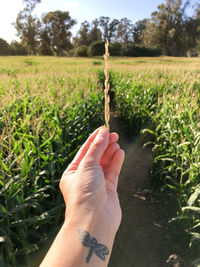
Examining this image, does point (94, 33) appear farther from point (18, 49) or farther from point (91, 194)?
point (91, 194)

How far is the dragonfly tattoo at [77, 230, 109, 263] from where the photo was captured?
0.96m

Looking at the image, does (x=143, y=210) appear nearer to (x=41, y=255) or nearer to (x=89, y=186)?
(x=41, y=255)

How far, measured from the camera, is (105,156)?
1539 mm

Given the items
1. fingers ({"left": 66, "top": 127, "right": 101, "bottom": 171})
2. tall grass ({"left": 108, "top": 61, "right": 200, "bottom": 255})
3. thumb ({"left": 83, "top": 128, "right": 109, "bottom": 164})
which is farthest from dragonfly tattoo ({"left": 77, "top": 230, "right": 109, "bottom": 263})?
tall grass ({"left": 108, "top": 61, "right": 200, "bottom": 255})

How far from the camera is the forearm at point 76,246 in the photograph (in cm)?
89

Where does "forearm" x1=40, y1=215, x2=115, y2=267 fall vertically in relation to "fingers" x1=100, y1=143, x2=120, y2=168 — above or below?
below

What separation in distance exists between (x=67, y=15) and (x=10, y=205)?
166 ft

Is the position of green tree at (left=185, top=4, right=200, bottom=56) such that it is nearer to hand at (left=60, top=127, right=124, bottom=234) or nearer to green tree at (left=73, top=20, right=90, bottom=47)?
green tree at (left=73, top=20, right=90, bottom=47)

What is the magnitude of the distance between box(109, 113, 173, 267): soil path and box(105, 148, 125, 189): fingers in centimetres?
148

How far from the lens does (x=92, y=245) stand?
38.5 inches

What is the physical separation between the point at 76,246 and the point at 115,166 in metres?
0.67

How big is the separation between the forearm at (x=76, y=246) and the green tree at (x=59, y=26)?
4882 centimetres

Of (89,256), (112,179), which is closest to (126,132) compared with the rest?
(112,179)

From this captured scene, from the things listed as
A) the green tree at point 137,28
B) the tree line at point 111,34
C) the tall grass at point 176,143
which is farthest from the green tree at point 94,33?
the tall grass at point 176,143
